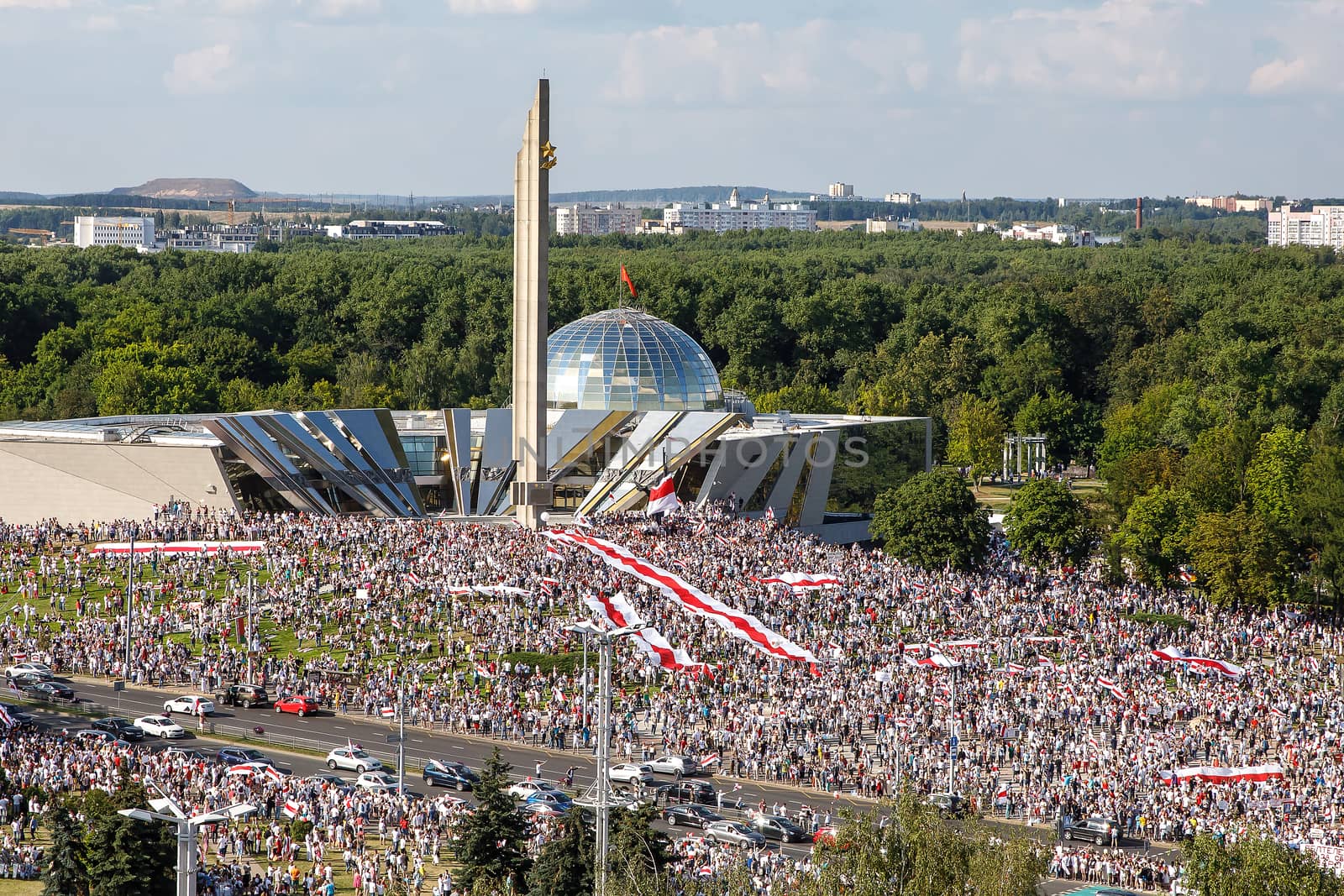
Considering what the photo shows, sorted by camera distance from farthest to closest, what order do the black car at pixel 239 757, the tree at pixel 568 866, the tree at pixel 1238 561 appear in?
the tree at pixel 1238 561 < the black car at pixel 239 757 < the tree at pixel 568 866

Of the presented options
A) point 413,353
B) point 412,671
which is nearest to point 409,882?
point 412,671

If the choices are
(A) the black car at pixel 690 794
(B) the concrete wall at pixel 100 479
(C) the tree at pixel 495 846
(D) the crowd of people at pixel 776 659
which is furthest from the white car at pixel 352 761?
(B) the concrete wall at pixel 100 479

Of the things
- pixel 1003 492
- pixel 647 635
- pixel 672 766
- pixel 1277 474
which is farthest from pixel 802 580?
pixel 1003 492

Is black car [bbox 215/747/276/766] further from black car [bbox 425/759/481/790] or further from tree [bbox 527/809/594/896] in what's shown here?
tree [bbox 527/809/594/896]

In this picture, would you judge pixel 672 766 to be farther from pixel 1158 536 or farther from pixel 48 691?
pixel 1158 536

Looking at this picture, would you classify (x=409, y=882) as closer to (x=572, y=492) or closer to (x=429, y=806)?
(x=429, y=806)

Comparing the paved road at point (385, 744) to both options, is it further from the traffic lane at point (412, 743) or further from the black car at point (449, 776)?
the black car at point (449, 776)
